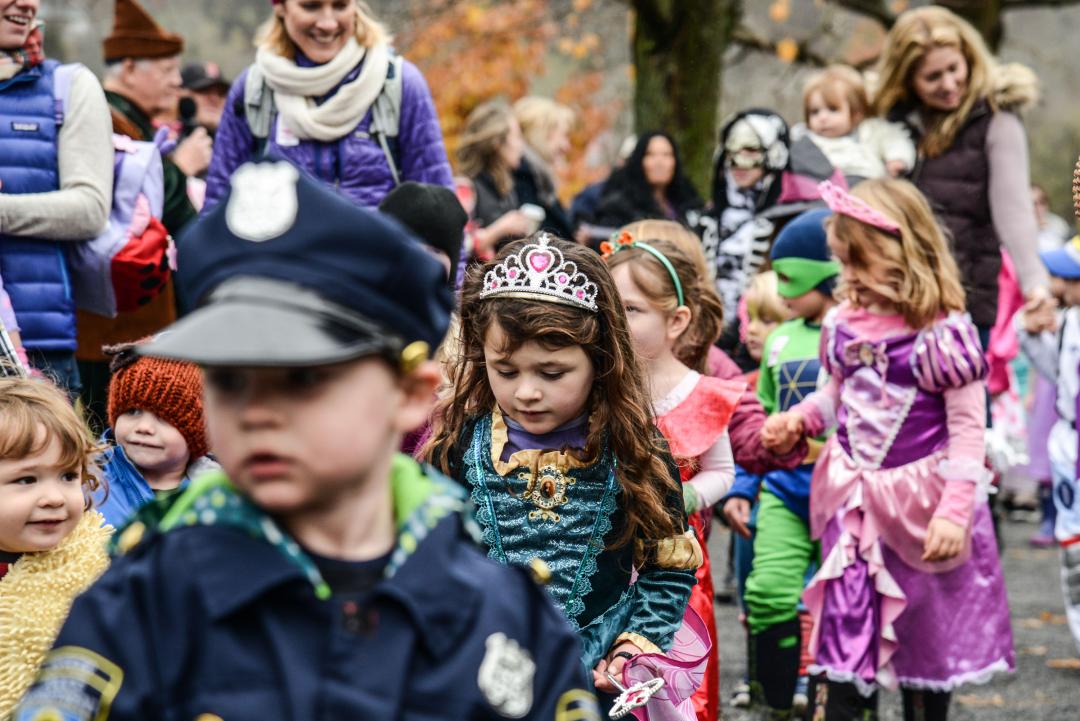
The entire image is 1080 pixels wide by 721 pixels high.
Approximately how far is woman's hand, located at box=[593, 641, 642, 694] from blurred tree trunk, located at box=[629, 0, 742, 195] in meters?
10.4

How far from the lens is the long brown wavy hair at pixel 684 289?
519 centimetres

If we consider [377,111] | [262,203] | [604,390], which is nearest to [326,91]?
[377,111]

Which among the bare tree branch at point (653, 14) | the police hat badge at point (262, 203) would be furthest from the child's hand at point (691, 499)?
the bare tree branch at point (653, 14)

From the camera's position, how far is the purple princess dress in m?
5.69

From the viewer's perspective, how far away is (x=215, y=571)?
7.11ft

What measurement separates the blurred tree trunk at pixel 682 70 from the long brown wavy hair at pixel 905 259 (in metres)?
8.12

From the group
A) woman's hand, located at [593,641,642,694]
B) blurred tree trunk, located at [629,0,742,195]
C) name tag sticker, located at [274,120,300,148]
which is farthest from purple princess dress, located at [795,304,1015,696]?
blurred tree trunk, located at [629,0,742,195]

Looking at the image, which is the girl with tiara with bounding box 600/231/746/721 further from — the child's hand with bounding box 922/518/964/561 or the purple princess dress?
the child's hand with bounding box 922/518/964/561

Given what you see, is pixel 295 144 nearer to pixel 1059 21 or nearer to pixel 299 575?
pixel 299 575

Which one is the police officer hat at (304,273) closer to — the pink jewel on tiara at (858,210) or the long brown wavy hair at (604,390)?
the long brown wavy hair at (604,390)

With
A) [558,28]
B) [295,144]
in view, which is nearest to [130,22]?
[295,144]

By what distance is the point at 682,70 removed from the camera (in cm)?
1424

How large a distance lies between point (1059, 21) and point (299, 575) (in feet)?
101

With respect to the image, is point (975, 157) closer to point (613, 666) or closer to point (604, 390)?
point (604, 390)
